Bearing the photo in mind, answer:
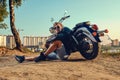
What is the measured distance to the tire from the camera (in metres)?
9.66

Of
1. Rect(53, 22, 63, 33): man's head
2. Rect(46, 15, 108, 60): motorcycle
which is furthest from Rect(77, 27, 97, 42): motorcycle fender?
Rect(53, 22, 63, 33): man's head

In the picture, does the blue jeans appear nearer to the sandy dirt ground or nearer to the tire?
the tire

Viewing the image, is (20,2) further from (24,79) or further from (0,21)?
(24,79)

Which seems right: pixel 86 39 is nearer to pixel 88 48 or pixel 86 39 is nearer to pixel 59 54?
pixel 88 48

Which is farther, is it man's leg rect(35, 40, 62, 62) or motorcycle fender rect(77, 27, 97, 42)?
man's leg rect(35, 40, 62, 62)

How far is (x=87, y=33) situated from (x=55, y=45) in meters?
1.45

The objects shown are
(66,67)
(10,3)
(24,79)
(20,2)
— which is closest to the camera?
(24,79)

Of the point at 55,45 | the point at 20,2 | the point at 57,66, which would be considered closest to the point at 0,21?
the point at 20,2

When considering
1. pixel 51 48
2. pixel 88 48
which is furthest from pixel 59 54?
pixel 88 48

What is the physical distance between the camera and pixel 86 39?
32.3 ft

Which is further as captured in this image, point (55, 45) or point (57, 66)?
point (55, 45)

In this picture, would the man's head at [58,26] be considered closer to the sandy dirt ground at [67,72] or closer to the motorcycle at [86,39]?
the motorcycle at [86,39]

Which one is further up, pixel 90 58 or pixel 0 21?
pixel 0 21

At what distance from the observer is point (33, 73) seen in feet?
24.3
